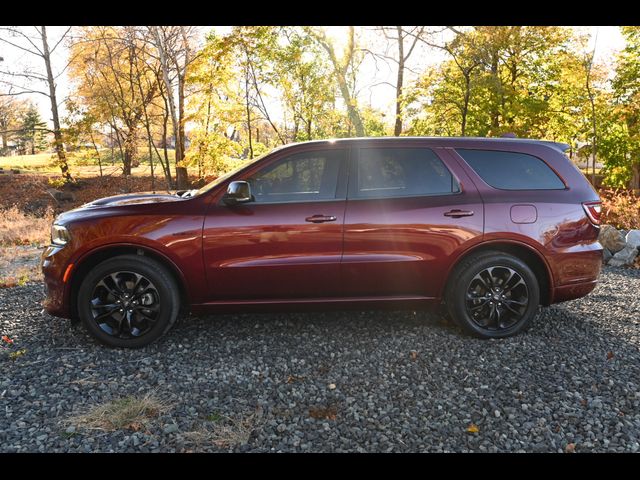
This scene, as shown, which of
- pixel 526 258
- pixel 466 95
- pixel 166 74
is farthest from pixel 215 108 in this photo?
pixel 526 258

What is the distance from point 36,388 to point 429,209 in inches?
133

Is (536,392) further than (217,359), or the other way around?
(217,359)

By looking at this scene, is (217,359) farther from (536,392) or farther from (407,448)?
(536,392)

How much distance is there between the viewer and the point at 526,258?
4.17 metres

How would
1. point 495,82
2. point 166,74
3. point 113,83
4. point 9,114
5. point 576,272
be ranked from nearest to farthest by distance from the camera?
point 576,272 → point 495,82 → point 166,74 → point 113,83 → point 9,114

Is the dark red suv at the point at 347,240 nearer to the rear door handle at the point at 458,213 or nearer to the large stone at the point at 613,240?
the rear door handle at the point at 458,213

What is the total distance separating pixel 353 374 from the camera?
11.6 feet

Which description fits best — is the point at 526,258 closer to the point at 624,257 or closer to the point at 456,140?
the point at 456,140

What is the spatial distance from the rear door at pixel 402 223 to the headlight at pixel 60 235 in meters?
2.36

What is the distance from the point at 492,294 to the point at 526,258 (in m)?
0.47

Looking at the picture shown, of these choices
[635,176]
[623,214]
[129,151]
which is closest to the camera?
[623,214]

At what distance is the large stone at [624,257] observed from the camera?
7.11 m

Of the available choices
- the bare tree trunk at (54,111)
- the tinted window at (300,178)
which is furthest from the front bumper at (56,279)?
the bare tree trunk at (54,111)
